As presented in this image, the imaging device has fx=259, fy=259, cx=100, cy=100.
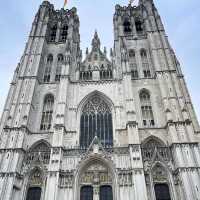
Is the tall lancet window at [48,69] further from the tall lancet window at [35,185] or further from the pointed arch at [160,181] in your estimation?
the pointed arch at [160,181]

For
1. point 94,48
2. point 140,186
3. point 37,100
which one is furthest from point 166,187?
point 94,48

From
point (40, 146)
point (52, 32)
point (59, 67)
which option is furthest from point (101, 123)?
point (52, 32)

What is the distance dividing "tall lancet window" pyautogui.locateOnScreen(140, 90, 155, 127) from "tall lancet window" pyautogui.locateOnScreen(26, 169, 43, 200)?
10845mm

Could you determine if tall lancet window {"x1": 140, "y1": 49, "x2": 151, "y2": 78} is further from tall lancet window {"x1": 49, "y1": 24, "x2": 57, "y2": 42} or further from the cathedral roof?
tall lancet window {"x1": 49, "y1": 24, "x2": 57, "y2": 42}

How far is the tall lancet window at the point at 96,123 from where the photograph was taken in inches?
959

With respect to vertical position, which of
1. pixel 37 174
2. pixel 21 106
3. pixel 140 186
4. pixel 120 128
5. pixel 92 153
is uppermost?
pixel 21 106

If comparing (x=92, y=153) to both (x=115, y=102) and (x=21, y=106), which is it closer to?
(x=115, y=102)

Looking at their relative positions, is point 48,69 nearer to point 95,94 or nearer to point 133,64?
point 95,94

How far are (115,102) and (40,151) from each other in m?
8.75

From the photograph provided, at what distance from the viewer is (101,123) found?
25469mm

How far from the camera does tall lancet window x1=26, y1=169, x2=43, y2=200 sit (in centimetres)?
2106

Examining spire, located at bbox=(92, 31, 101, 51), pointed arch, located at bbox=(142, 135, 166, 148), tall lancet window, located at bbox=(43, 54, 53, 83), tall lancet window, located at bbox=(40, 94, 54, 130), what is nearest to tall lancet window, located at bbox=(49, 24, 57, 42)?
tall lancet window, located at bbox=(43, 54, 53, 83)

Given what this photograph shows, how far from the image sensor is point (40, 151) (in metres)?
23.3

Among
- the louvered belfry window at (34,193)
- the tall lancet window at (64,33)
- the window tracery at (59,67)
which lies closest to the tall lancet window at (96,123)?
the window tracery at (59,67)
